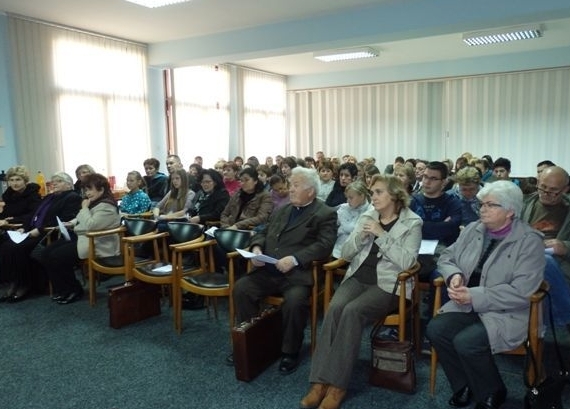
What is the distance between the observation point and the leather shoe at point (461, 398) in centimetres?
237

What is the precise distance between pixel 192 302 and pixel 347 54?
5.71m

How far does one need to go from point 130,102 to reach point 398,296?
5.82m

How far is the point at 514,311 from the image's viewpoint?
2.22 meters

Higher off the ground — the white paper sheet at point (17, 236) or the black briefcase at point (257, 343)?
the white paper sheet at point (17, 236)

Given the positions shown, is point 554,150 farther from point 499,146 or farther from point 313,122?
point 313,122

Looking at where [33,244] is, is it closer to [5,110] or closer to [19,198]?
[19,198]

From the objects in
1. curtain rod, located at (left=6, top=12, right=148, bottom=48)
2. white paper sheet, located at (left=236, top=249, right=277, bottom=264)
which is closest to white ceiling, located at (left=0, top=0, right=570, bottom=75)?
curtain rod, located at (left=6, top=12, right=148, bottom=48)

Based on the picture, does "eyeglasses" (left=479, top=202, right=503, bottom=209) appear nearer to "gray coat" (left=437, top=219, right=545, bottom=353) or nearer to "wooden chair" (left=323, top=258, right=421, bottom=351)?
"gray coat" (left=437, top=219, right=545, bottom=353)

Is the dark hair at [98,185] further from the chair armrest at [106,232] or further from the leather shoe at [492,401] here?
the leather shoe at [492,401]

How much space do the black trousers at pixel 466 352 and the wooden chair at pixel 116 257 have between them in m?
2.44

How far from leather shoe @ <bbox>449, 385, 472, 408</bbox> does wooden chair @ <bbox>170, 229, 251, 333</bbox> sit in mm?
1419

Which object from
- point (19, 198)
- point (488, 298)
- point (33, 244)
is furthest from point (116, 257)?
point (488, 298)

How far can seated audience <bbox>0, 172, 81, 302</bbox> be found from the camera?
4.23 m

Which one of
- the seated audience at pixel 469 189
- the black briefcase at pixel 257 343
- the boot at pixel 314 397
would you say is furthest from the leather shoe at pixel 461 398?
the seated audience at pixel 469 189
